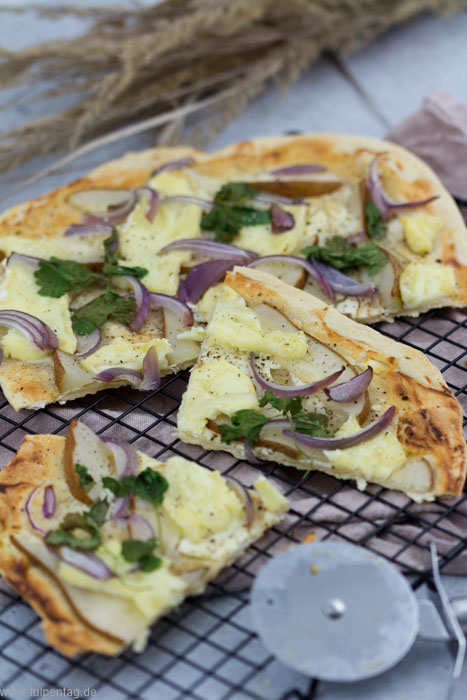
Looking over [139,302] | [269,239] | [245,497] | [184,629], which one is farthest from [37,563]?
[269,239]

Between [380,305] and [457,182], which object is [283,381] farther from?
[457,182]

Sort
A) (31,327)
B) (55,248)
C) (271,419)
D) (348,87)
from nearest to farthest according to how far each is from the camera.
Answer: (271,419), (31,327), (55,248), (348,87)

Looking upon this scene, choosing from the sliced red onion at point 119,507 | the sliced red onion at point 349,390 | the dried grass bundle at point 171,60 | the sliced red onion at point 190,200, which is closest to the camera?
the sliced red onion at point 119,507

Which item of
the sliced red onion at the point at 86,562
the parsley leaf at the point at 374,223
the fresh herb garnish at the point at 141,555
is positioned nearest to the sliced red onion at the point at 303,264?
the parsley leaf at the point at 374,223

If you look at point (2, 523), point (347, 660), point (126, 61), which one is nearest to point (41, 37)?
point (126, 61)

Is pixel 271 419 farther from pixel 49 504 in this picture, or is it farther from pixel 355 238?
pixel 355 238

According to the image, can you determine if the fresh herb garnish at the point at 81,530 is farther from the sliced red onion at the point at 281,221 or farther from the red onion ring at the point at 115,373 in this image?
the sliced red onion at the point at 281,221
